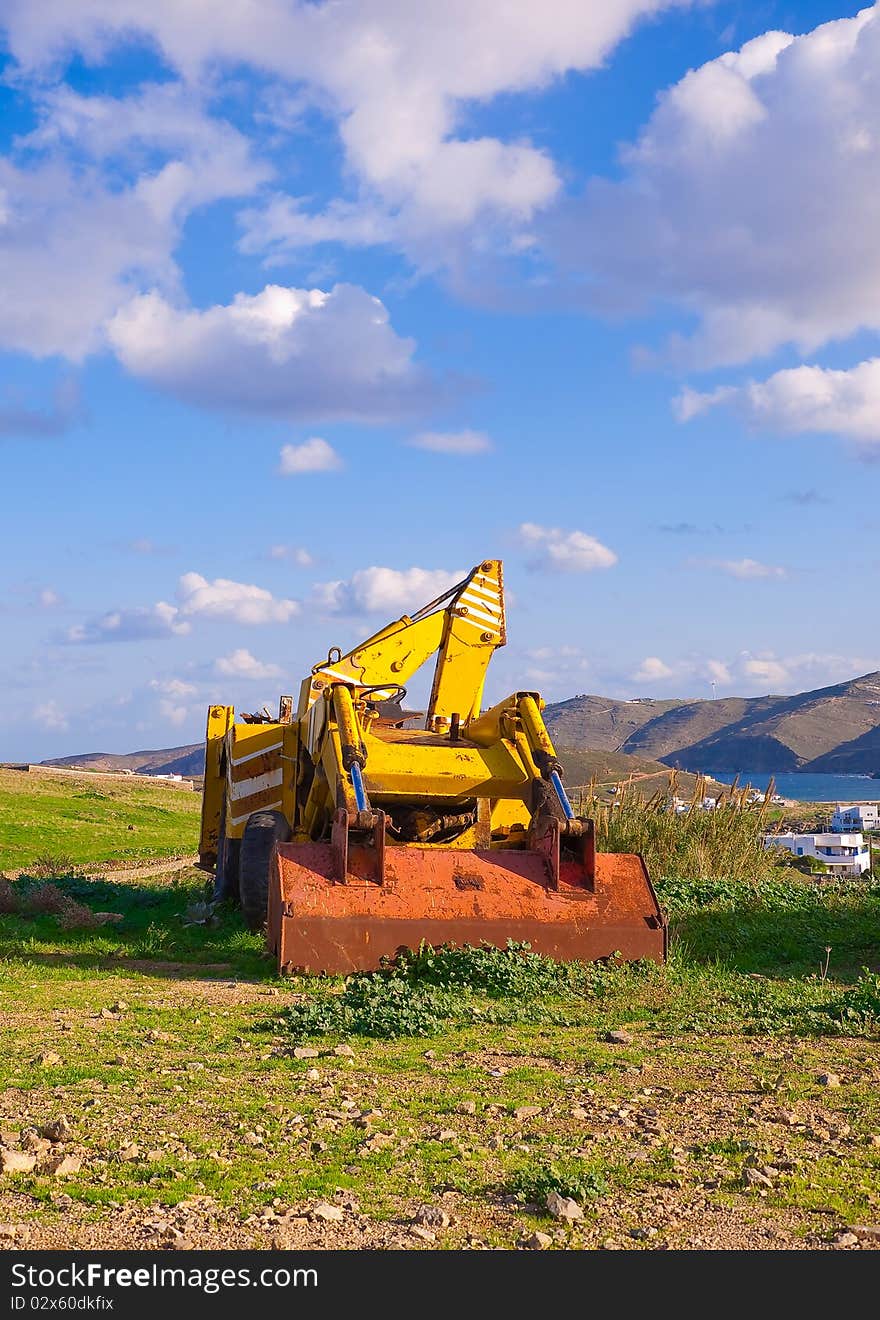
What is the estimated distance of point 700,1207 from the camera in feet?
15.7

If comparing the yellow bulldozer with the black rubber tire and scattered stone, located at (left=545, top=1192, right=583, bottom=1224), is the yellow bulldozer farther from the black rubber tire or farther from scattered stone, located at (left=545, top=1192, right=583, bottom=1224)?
scattered stone, located at (left=545, top=1192, right=583, bottom=1224)

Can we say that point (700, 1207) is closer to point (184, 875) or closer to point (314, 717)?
point (314, 717)

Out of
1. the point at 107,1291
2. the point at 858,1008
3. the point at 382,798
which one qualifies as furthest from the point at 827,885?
the point at 107,1291

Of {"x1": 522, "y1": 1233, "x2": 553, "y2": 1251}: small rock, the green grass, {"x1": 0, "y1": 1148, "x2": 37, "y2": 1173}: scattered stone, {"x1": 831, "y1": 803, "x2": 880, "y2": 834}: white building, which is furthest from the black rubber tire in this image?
{"x1": 831, "y1": 803, "x2": 880, "y2": 834}: white building

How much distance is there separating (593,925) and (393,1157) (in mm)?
5526

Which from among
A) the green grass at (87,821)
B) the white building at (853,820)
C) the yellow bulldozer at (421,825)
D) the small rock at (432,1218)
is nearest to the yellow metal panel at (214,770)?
the yellow bulldozer at (421,825)

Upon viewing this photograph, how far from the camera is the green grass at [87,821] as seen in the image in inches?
1070

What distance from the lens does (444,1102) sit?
6.38 metres

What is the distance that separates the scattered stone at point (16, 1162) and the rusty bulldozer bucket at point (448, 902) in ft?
16.5

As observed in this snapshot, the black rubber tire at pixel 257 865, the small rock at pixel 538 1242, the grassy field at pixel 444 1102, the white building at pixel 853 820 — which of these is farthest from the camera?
the white building at pixel 853 820

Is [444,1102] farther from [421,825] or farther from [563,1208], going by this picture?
[421,825]

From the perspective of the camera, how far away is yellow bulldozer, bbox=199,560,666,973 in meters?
10.4

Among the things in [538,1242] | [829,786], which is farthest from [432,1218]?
[829,786]

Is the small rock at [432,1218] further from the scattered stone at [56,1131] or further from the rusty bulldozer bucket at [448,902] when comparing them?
the rusty bulldozer bucket at [448,902]
